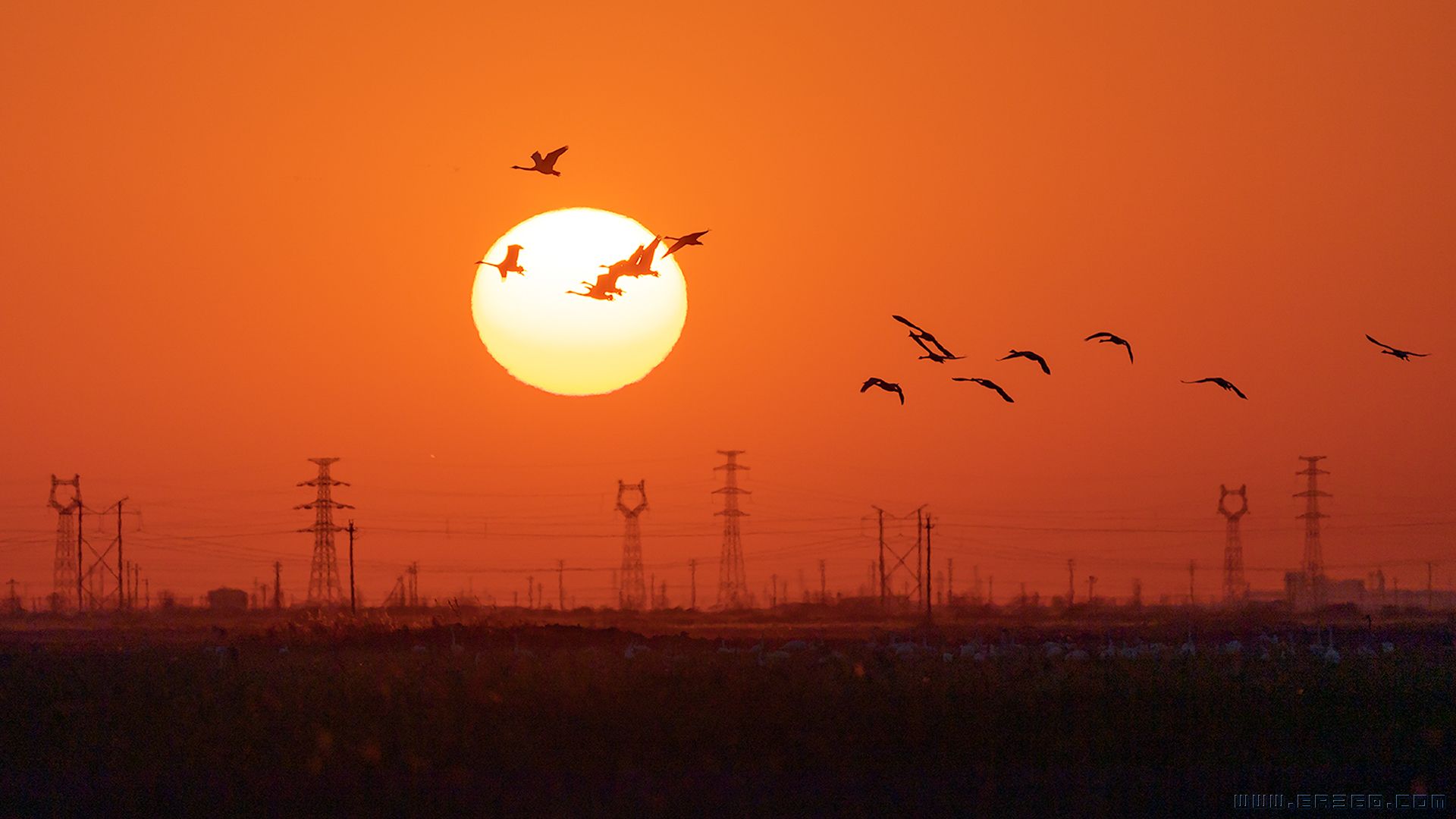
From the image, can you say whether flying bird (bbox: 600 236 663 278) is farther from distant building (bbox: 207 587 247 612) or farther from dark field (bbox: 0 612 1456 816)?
distant building (bbox: 207 587 247 612)

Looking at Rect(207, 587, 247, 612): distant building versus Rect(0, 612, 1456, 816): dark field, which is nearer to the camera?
Rect(0, 612, 1456, 816): dark field

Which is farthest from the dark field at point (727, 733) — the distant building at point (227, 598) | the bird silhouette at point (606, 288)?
the distant building at point (227, 598)

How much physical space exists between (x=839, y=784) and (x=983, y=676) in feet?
33.8

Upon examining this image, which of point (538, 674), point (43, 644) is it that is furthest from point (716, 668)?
point (43, 644)

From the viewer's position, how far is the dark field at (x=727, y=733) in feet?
84.7

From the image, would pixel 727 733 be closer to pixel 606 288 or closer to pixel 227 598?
pixel 606 288

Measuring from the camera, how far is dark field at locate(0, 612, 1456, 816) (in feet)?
84.7

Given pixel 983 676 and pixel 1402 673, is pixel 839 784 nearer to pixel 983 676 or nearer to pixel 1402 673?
pixel 983 676

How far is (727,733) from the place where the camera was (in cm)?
3095

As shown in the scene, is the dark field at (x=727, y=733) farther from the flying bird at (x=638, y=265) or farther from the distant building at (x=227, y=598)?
the distant building at (x=227, y=598)

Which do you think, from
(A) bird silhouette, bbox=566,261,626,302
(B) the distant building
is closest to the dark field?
(A) bird silhouette, bbox=566,261,626,302

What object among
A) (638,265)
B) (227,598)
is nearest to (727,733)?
(638,265)

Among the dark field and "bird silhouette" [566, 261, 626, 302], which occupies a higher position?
"bird silhouette" [566, 261, 626, 302]

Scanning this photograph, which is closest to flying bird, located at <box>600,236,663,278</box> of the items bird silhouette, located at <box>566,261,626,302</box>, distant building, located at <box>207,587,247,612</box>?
bird silhouette, located at <box>566,261,626,302</box>
